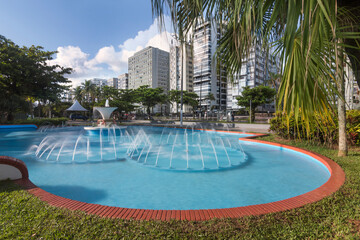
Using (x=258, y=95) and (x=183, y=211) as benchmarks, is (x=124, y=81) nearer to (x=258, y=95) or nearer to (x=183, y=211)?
(x=258, y=95)

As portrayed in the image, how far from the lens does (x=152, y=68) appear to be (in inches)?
4210

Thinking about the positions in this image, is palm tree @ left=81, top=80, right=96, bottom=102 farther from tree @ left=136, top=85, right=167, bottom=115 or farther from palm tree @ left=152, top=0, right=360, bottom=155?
palm tree @ left=152, top=0, right=360, bottom=155

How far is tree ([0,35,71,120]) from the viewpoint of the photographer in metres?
23.8

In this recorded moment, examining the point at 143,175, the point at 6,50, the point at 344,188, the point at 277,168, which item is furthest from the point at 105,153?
the point at 6,50

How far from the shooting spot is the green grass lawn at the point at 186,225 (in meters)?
2.45

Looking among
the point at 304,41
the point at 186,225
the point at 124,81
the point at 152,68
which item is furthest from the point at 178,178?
the point at 124,81

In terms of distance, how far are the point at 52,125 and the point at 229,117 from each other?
98.3 feet

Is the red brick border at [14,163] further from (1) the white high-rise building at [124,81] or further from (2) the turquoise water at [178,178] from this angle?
(1) the white high-rise building at [124,81]

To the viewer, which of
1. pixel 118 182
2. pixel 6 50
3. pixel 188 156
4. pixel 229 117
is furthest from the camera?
→ pixel 229 117

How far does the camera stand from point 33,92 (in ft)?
91.8

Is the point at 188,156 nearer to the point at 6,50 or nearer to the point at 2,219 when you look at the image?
the point at 2,219

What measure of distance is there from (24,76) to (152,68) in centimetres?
8509

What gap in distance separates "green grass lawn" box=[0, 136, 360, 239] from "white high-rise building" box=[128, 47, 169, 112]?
98.4 metres

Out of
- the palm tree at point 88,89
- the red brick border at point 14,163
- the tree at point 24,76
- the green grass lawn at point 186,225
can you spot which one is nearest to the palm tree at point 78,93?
the palm tree at point 88,89
